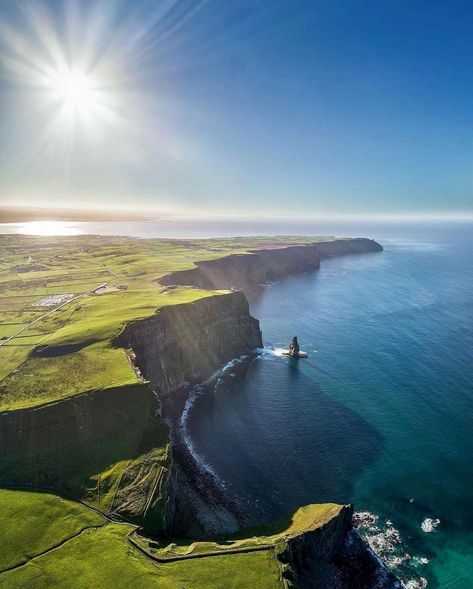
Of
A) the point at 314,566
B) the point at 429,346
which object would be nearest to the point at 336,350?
the point at 429,346

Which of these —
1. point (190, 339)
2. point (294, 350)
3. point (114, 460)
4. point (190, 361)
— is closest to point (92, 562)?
point (114, 460)

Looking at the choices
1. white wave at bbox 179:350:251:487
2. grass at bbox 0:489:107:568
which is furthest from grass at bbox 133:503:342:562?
white wave at bbox 179:350:251:487

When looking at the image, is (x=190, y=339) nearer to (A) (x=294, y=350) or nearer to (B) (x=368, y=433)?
(A) (x=294, y=350)

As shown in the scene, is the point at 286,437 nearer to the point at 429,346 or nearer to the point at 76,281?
the point at 429,346

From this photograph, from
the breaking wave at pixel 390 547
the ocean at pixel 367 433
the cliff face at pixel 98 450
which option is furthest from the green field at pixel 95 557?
the ocean at pixel 367 433

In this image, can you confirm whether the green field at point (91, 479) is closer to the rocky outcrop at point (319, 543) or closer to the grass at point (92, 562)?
the grass at point (92, 562)
